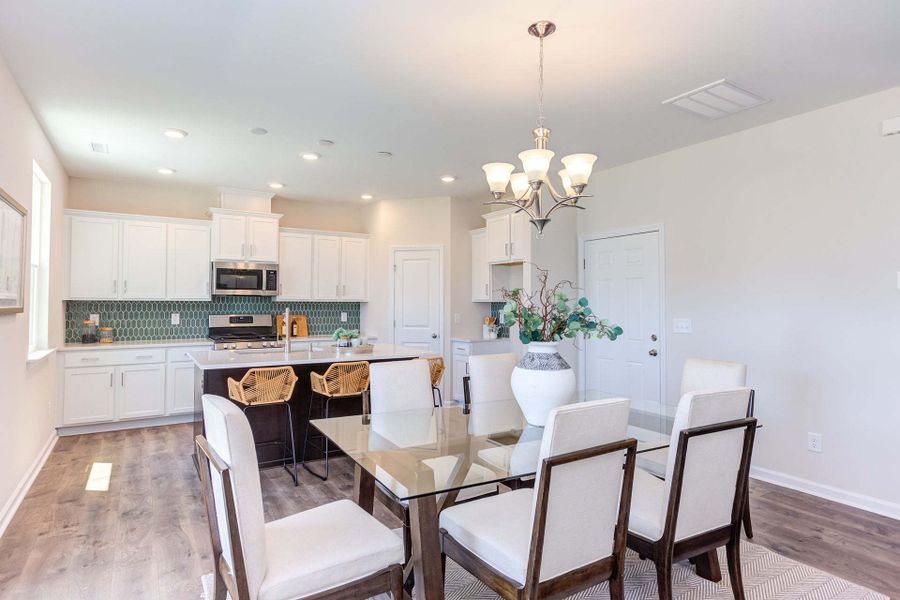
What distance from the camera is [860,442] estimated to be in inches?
128

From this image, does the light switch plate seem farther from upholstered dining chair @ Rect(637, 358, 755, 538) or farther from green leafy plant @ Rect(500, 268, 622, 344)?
green leafy plant @ Rect(500, 268, 622, 344)

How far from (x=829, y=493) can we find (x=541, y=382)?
8.13ft

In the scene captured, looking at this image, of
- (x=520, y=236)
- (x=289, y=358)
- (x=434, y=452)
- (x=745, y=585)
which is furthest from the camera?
(x=520, y=236)

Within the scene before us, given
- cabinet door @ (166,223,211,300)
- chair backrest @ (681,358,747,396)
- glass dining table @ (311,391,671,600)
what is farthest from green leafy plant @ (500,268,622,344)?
cabinet door @ (166,223,211,300)

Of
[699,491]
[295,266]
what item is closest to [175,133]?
[295,266]

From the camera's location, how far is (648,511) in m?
2.00

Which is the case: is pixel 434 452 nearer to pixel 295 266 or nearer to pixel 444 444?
pixel 444 444

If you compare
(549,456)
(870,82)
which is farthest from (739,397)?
(870,82)

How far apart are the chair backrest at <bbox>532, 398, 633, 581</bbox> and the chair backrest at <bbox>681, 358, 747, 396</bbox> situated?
47.5 inches

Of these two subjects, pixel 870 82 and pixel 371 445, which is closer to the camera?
pixel 371 445

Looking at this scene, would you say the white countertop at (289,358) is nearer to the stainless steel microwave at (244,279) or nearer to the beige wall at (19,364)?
the beige wall at (19,364)

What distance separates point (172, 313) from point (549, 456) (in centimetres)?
561

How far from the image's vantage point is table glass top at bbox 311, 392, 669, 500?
180cm

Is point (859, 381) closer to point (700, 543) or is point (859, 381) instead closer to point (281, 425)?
point (700, 543)
